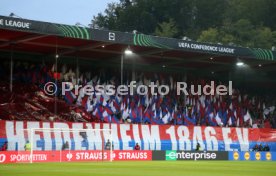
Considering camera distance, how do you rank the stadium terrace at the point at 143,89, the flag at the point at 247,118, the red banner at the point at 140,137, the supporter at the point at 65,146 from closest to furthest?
the red banner at the point at 140,137 → the supporter at the point at 65,146 → the stadium terrace at the point at 143,89 → the flag at the point at 247,118

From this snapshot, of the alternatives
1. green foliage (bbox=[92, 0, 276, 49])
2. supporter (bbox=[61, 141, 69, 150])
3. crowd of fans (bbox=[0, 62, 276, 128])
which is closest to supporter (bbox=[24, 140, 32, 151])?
supporter (bbox=[61, 141, 69, 150])

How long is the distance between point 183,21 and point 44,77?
43659 millimetres

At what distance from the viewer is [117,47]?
4578 cm

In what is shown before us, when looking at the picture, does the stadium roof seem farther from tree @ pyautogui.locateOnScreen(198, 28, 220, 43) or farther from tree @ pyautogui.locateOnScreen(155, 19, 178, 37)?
tree @ pyautogui.locateOnScreen(198, 28, 220, 43)

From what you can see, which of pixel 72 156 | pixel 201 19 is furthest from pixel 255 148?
pixel 201 19

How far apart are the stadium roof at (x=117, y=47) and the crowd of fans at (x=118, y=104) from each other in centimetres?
145

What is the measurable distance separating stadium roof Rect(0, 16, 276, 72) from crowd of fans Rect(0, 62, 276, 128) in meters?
1.45

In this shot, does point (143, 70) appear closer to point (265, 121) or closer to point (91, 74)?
A: point (91, 74)

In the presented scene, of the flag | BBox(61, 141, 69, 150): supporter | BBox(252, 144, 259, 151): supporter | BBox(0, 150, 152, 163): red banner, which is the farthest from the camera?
the flag

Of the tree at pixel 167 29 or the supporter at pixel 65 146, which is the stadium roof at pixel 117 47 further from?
the tree at pixel 167 29

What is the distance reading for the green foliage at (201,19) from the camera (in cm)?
8312

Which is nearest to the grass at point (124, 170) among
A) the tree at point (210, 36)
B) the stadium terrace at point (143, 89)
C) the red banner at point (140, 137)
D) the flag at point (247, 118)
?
the red banner at point (140, 137)

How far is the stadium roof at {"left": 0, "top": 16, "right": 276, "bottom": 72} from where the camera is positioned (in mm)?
39625

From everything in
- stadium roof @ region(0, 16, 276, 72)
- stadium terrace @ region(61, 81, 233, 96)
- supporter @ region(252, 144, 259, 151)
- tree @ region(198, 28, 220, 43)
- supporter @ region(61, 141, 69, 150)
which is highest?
tree @ region(198, 28, 220, 43)
